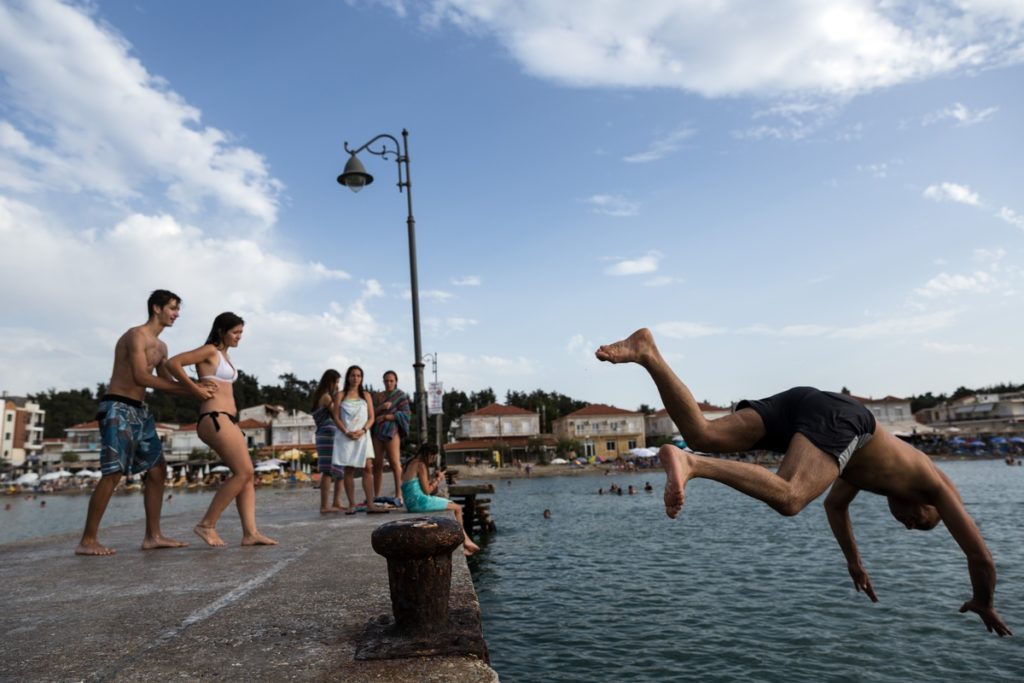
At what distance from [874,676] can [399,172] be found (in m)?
12.3

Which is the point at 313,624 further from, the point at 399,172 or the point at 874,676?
the point at 399,172

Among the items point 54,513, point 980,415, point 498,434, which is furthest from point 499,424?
point 980,415

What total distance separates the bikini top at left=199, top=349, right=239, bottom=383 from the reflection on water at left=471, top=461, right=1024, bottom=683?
4.92m

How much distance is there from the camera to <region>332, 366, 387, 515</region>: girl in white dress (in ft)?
31.0

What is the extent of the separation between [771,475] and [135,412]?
18.6 ft

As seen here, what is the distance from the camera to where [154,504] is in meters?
6.35

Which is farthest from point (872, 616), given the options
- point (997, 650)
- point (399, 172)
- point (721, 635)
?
point (399, 172)

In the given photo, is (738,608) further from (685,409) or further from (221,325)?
(221,325)

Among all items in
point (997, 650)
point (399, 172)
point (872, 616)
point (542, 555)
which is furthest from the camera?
point (542, 555)

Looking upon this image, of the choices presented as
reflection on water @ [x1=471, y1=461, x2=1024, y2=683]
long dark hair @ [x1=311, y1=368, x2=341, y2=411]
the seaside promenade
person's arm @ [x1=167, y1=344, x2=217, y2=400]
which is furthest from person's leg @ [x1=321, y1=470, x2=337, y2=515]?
person's arm @ [x1=167, y1=344, x2=217, y2=400]

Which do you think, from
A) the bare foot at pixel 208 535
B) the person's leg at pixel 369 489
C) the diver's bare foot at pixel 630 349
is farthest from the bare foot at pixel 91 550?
the diver's bare foot at pixel 630 349

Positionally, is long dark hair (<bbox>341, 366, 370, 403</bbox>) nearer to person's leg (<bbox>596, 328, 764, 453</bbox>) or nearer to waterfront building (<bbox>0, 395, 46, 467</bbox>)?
person's leg (<bbox>596, 328, 764, 453</bbox>)

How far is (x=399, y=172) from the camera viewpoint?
1419 centimetres

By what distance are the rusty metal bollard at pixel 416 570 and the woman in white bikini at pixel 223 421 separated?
3.52 meters
